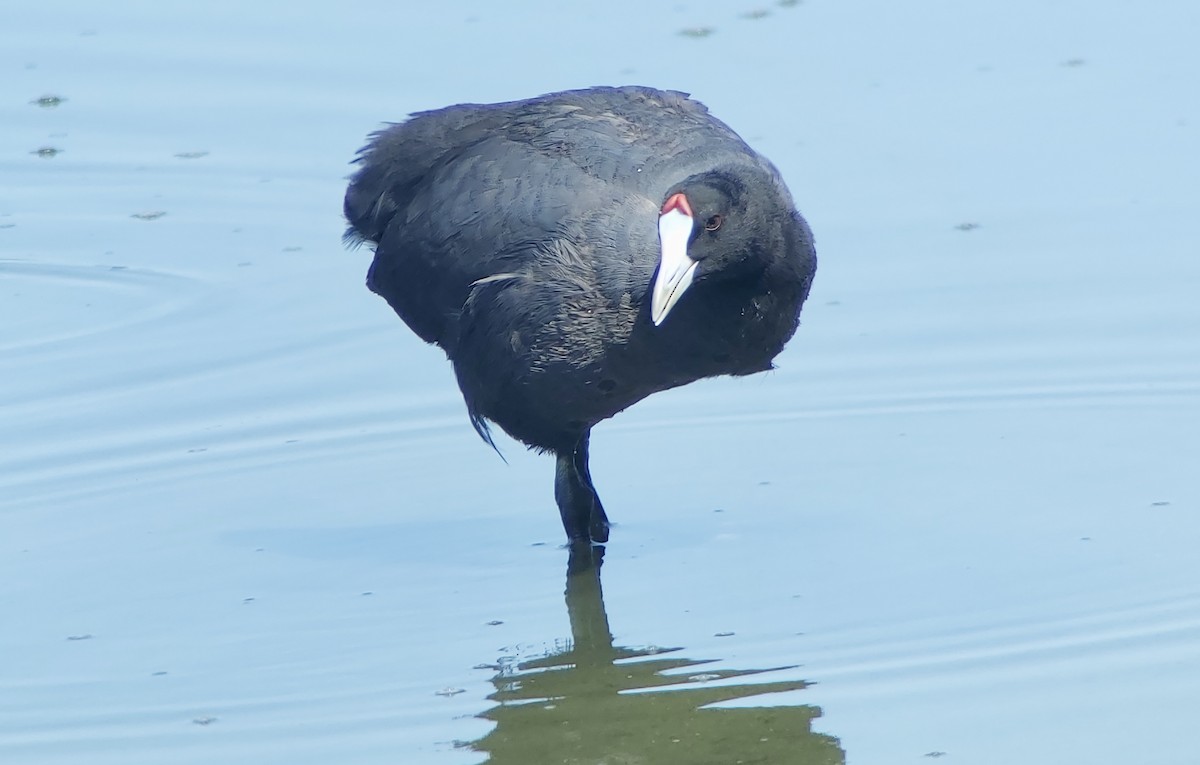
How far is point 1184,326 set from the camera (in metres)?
7.46

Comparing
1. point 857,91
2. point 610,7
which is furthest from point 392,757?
point 610,7

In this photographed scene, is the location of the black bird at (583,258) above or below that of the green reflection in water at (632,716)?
above

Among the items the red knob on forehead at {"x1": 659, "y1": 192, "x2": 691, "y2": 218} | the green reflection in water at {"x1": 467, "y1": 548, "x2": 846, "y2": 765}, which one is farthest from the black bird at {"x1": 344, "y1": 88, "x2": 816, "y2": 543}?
the green reflection in water at {"x1": 467, "y1": 548, "x2": 846, "y2": 765}

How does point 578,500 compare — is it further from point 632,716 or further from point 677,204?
point 677,204

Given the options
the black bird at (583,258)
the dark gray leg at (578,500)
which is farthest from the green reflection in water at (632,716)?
the black bird at (583,258)

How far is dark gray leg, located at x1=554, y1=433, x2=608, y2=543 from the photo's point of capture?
6.42 m

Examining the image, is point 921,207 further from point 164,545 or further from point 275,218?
point 164,545

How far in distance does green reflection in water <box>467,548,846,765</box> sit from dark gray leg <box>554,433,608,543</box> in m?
0.58

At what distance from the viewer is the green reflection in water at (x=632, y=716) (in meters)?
5.14

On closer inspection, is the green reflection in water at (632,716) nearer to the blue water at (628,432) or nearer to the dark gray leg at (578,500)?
the blue water at (628,432)

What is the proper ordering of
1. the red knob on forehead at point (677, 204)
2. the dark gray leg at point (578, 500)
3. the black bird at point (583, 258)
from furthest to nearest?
the dark gray leg at point (578, 500), the black bird at point (583, 258), the red knob on forehead at point (677, 204)

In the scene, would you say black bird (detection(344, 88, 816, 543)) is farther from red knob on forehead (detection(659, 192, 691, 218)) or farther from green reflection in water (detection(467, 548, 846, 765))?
green reflection in water (detection(467, 548, 846, 765))

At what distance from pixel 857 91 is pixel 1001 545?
363 centimetres

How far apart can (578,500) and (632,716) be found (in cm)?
115
